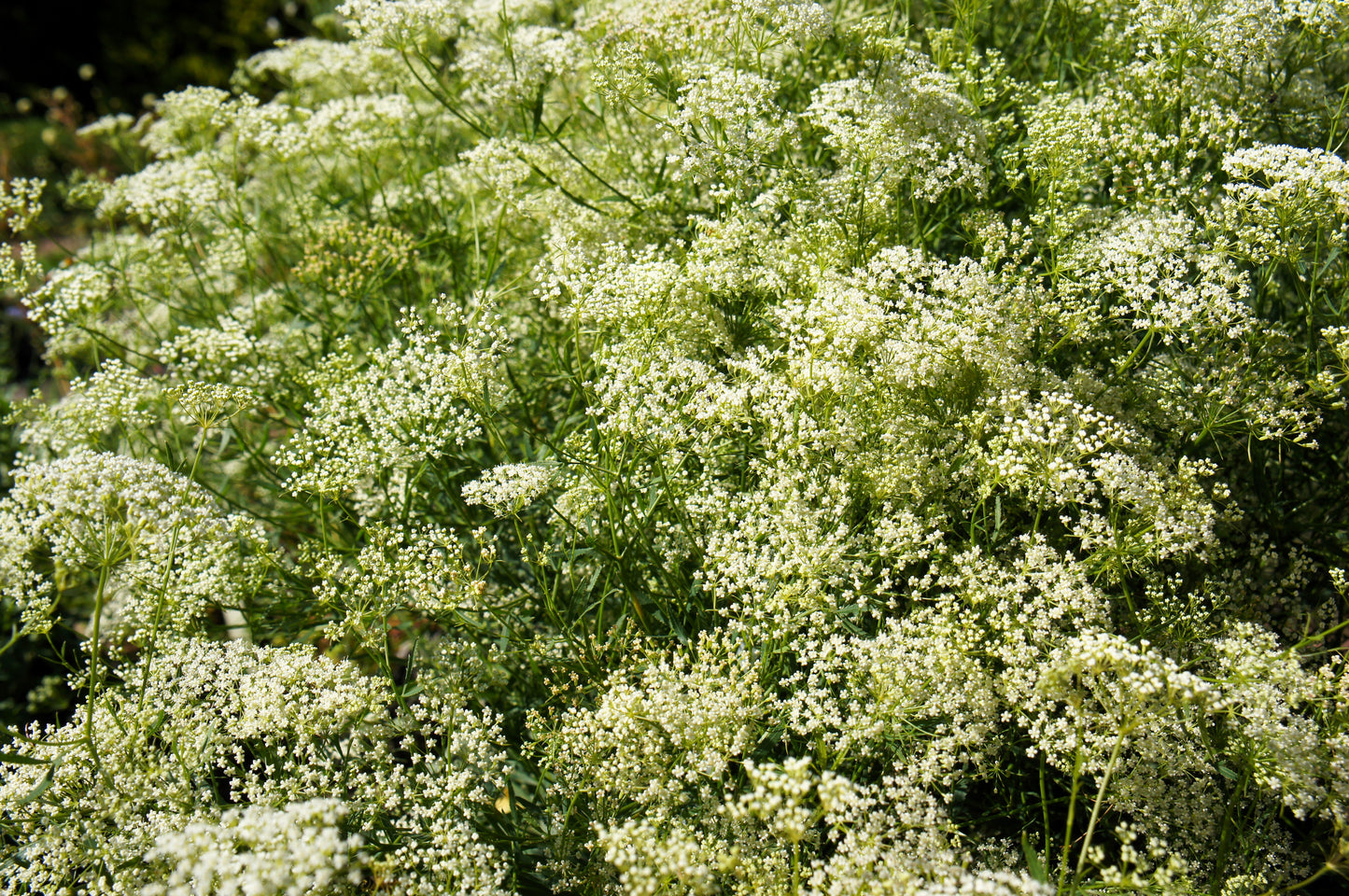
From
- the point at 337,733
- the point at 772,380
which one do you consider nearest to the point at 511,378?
the point at 772,380

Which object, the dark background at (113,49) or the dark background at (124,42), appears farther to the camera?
the dark background at (124,42)

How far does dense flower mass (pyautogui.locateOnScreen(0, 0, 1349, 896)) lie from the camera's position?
104 inches

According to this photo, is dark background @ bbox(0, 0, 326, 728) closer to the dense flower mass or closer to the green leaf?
the dense flower mass

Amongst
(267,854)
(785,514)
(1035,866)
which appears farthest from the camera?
(785,514)

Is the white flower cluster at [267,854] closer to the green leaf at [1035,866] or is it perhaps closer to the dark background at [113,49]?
the green leaf at [1035,866]

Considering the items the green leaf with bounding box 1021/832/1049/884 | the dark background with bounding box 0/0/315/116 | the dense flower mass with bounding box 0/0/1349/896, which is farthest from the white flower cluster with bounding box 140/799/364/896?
the dark background with bounding box 0/0/315/116

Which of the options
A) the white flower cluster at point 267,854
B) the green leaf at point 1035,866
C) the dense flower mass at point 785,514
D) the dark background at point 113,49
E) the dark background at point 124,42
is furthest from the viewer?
the dark background at point 124,42

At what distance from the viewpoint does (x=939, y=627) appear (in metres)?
2.71

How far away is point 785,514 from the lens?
2.97 meters

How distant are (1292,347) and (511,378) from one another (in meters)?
3.31

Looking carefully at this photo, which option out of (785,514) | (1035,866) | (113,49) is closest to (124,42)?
(113,49)

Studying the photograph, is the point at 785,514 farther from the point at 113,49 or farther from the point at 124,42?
the point at 124,42

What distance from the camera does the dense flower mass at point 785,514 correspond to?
8.68 feet

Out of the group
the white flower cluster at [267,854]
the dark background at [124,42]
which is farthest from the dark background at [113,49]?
the white flower cluster at [267,854]
